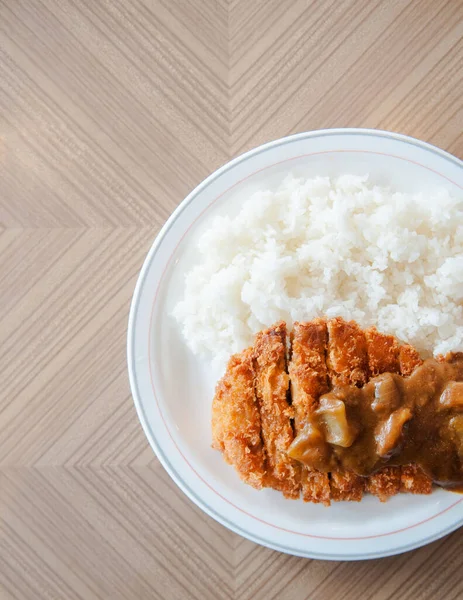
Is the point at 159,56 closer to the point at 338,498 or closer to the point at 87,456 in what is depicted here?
the point at 87,456

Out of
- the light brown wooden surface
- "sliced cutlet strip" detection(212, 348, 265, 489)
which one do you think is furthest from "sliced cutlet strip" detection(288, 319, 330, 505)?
the light brown wooden surface

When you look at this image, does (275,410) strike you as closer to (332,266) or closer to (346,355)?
(346,355)

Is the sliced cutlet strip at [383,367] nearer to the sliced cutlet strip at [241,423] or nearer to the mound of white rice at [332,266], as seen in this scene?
the mound of white rice at [332,266]

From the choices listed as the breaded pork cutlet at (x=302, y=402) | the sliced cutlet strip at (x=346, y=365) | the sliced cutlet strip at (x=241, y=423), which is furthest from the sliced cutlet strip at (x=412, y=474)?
the sliced cutlet strip at (x=241, y=423)

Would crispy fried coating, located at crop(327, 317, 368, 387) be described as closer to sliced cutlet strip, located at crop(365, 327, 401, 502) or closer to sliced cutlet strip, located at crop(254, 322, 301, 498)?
sliced cutlet strip, located at crop(365, 327, 401, 502)

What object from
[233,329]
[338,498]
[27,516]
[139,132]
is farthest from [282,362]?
[27,516]

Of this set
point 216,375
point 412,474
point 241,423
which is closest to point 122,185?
point 216,375
